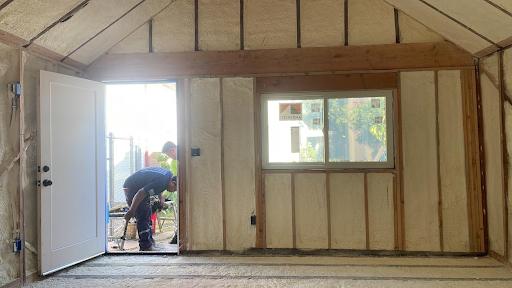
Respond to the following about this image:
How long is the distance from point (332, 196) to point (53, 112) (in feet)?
10.8

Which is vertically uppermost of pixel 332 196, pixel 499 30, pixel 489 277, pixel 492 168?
pixel 499 30

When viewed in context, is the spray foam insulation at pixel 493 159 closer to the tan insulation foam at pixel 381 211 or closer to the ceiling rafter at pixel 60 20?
the tan insulation foam at pixel 381 211

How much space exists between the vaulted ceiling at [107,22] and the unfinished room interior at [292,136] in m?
0.03

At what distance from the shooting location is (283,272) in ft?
12.0

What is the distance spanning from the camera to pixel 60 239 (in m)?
3.70

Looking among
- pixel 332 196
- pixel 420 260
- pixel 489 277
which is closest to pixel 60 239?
pixel 332 196

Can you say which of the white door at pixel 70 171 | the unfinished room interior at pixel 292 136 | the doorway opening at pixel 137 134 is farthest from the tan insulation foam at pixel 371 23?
the doorway opening at pixel 137 134

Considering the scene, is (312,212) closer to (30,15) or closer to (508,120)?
(508,120)

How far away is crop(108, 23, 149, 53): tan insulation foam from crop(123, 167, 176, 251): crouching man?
174 cm

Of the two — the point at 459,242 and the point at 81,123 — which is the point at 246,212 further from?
the point at 459,242

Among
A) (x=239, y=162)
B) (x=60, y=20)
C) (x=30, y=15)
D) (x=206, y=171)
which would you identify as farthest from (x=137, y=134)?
(x=30, y=15)

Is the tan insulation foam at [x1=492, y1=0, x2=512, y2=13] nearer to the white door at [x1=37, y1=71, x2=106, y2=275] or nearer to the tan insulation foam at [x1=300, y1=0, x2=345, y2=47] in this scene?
the tan insulation foam at [x1=300, y1=0, x2=345, y2=47]

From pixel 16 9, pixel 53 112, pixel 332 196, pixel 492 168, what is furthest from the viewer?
pixel 332 196

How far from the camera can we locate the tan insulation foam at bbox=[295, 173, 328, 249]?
4.24 m
